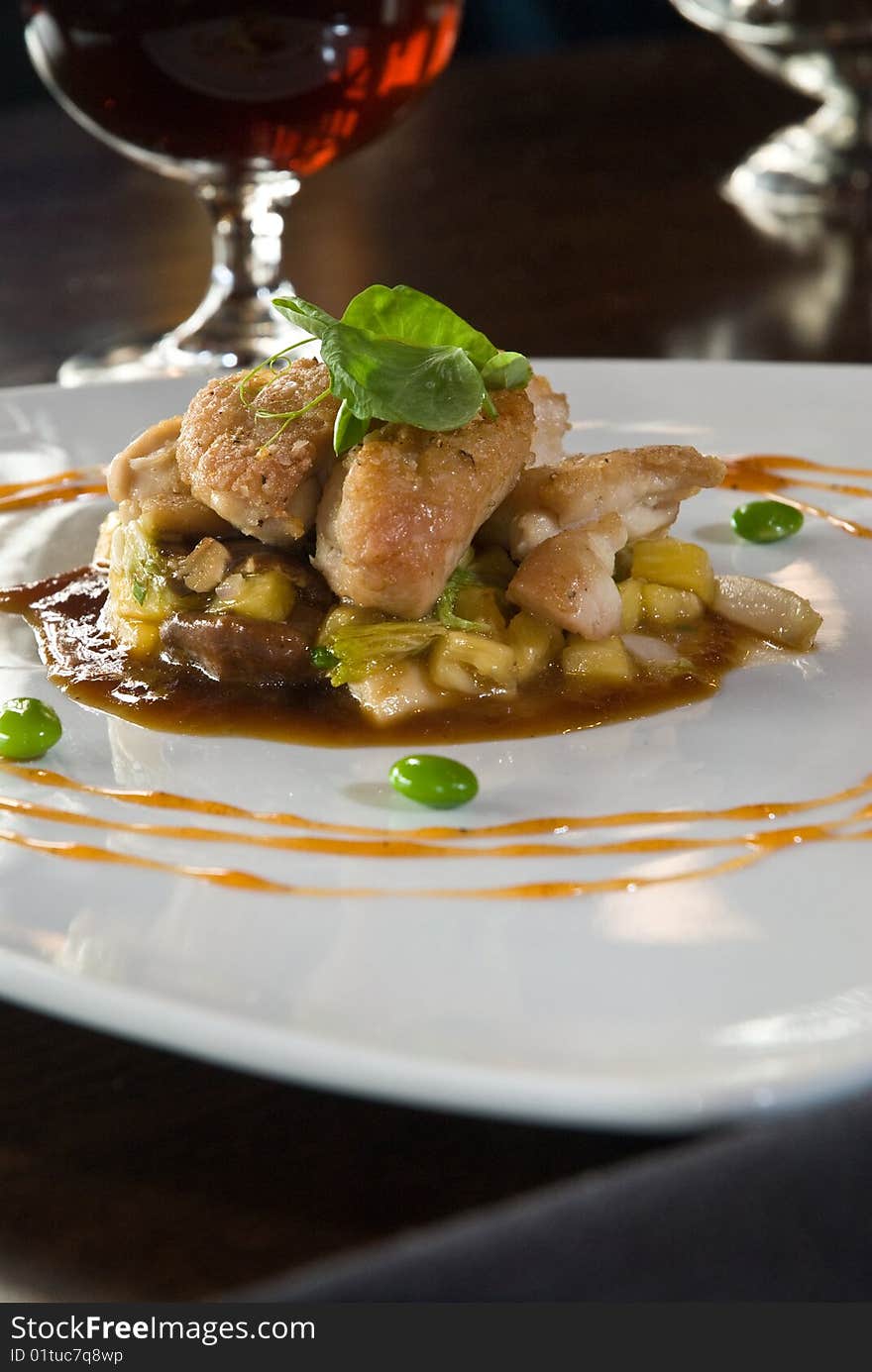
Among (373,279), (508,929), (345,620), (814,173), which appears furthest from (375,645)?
(814,173)

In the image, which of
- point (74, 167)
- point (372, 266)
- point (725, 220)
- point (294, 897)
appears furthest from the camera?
point (74, 167)

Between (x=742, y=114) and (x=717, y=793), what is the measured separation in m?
6.51

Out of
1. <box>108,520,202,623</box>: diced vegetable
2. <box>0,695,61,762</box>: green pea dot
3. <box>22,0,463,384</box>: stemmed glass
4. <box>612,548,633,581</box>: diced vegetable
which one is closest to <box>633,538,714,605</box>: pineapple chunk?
<box>612,548,633,581</box>: diced vegetable

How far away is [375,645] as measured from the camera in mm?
3162

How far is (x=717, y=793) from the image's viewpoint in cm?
271

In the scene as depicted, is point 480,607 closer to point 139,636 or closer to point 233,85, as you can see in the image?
point 139,636

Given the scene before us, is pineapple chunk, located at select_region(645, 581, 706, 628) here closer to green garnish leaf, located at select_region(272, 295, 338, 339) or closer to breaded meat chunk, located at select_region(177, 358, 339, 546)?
breaded meat chunk, located at select_region(177, 358, 339, 546)

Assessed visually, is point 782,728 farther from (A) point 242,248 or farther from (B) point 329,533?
(A) point 242,248

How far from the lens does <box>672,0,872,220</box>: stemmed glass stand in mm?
6570

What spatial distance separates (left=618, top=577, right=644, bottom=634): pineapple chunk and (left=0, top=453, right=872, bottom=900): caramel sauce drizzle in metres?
0.72

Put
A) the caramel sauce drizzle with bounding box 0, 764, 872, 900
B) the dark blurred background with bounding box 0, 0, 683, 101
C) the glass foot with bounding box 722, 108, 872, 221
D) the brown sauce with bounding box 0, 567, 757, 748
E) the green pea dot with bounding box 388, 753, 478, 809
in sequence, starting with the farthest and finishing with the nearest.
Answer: the dark blurred background with bounding box 0, 0, 683, 101
the glass foot with bounding box 722, 108, 872, 221
the brown sauce with bounding box 0, 567, 757, 748
the green pea dot with bounding box 388, 753, 478, 809
the caramel sauce drizzle with bounding box 0, 764, 872, 900

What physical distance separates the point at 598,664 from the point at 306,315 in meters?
0.84

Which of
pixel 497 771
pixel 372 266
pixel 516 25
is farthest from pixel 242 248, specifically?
pixel 516 25

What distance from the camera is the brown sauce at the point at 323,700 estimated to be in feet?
9.86
